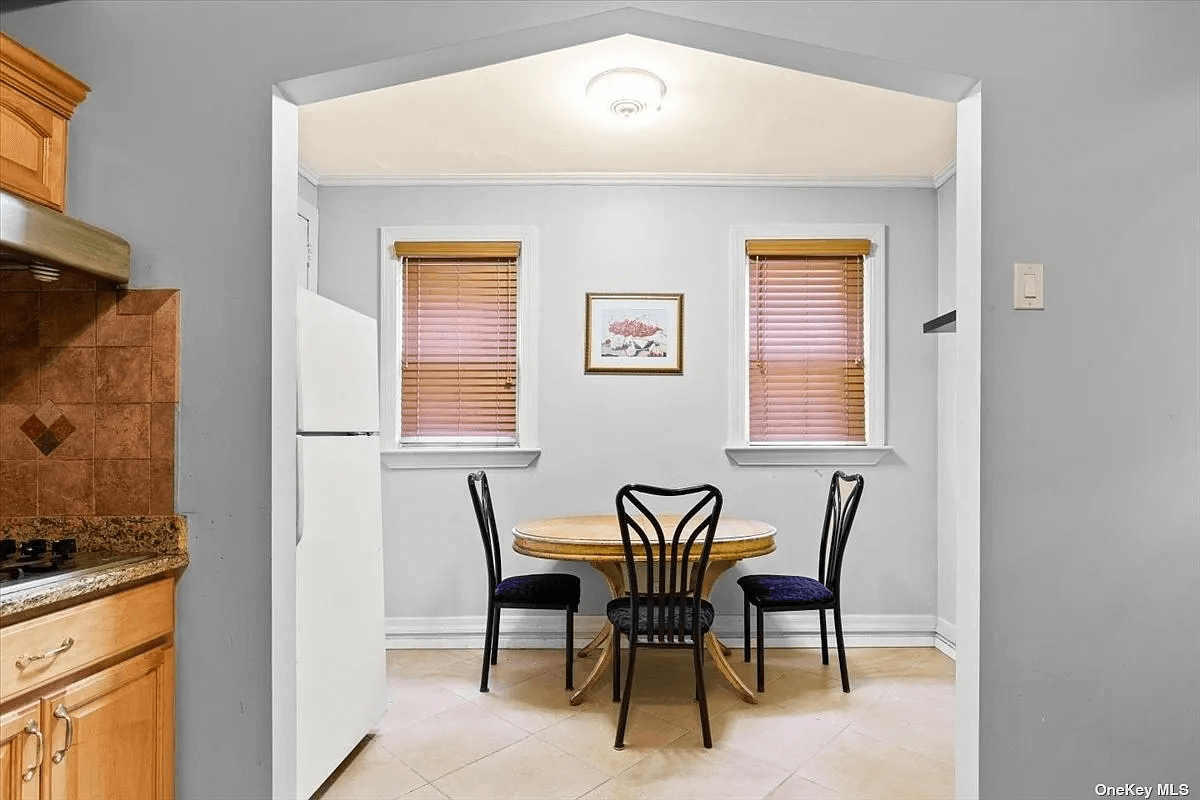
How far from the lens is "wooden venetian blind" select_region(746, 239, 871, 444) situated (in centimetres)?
411

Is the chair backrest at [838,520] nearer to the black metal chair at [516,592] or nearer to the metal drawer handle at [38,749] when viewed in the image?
the black metal chair at [516,592]

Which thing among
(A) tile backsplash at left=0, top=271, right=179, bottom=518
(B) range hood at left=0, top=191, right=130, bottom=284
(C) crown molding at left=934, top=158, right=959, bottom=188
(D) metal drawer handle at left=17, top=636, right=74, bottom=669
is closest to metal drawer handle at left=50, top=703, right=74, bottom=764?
(D) metal drawer handle at left=17, top=636, right=74, bottom=669

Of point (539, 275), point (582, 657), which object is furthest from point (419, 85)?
point (582, 657)

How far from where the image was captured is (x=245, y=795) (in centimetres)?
173

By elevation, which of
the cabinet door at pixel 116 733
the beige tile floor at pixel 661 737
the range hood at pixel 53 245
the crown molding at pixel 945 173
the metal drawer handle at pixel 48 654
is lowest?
the beige tile floor at pixel 661 737

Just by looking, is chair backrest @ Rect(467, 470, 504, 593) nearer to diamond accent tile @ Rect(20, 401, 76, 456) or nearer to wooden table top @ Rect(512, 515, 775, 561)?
wooden table top @ Rect(512, 515, 775, 561)

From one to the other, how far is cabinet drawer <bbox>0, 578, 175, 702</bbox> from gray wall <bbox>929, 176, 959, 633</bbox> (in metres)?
3.56

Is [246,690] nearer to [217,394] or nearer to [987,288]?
[217,394]

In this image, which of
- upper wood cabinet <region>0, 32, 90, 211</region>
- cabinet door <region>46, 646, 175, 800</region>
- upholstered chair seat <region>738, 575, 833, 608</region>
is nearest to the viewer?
cabinet door <region>46, 646, 175, 800</region>

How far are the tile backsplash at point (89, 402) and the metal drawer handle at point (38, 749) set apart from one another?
0.49 meters

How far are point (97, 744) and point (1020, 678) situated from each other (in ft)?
6.55

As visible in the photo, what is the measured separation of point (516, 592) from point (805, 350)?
2010mm

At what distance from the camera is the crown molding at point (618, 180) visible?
4.05m

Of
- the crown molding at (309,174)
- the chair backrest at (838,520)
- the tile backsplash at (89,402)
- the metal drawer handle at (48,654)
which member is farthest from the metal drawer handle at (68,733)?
the crown molding at (309,174)
